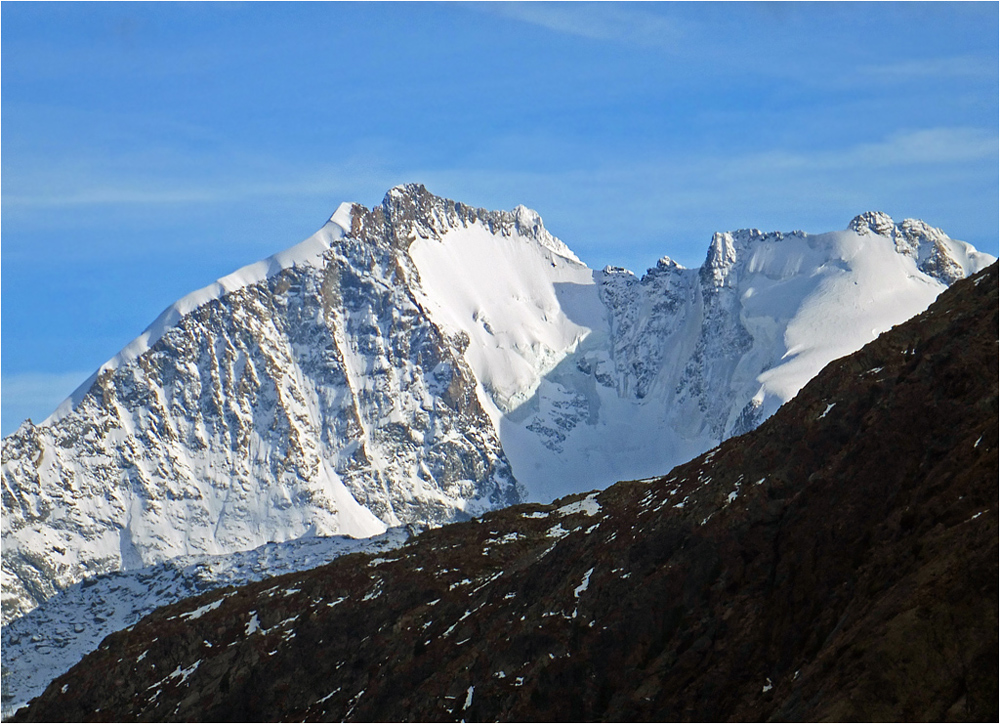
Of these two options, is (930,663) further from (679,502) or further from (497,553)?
(497,553)

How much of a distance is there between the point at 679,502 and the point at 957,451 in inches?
940

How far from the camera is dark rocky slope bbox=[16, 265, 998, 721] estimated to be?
187 ft

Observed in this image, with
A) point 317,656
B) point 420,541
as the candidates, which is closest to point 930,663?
point 317,656

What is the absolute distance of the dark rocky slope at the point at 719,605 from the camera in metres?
57.1

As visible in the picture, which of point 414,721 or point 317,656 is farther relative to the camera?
point 317,656

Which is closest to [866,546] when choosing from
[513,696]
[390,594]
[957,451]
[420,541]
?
[957,451]

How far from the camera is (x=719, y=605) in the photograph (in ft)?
244

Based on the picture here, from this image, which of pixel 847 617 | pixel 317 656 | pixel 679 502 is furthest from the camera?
pixel 317 656

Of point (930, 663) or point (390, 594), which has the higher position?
point (390, 594)

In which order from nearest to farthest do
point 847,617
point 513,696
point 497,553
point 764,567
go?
point 847,617, point 764,567, point 513,696, point 497,553

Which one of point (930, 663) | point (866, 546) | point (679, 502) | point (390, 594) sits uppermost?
point (390, 594)

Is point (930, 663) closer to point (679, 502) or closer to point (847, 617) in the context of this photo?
point (847, 617)

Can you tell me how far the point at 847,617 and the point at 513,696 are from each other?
22840 mm

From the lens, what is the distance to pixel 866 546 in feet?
224
